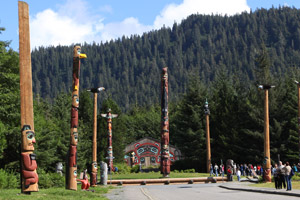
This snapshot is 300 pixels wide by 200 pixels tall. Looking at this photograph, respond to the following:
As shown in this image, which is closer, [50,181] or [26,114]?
[26,114]

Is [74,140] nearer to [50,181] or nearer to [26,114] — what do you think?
[26,114]

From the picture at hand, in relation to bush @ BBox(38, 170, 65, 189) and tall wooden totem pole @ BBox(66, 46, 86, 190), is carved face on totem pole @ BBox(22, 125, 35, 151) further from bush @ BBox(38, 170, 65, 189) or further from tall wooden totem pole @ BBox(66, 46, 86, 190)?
bush @ BBox(38, 170, 65, 189)

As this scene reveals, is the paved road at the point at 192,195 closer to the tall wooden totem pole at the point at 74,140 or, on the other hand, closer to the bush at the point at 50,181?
the tall wooden totem pole at the point at 74,140

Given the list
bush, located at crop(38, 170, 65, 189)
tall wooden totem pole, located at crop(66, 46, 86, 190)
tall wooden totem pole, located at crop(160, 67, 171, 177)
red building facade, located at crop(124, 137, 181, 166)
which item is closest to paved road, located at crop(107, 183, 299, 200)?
tall wooden totem pole, located at crop(66, 46, 86, 190)

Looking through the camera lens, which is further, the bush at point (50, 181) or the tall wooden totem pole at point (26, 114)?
the bush at point (50, 181)

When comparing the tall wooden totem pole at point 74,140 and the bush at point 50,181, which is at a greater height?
the tall wooden totem pole at point 74,140

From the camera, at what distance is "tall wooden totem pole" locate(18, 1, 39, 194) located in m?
16.2

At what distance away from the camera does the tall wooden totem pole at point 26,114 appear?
53.1ft

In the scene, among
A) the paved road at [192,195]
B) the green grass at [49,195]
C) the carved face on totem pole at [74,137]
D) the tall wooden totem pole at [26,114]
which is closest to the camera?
the green grass at [49,195]

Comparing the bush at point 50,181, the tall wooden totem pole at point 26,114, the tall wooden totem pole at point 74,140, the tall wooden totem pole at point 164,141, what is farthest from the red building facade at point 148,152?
the tall wooden totem pole at point 26,114

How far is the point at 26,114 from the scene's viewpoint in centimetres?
A: 1645

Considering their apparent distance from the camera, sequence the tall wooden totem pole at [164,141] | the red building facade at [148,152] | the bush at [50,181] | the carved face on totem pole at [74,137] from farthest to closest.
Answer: the red building facade at [148,152] → the tall wooden totem pole at [164,141] → the bush at [50,181] → the carved face on totem pole at [74,137]

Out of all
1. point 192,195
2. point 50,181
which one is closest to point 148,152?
point 50,181

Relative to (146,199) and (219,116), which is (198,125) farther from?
(146,199)
